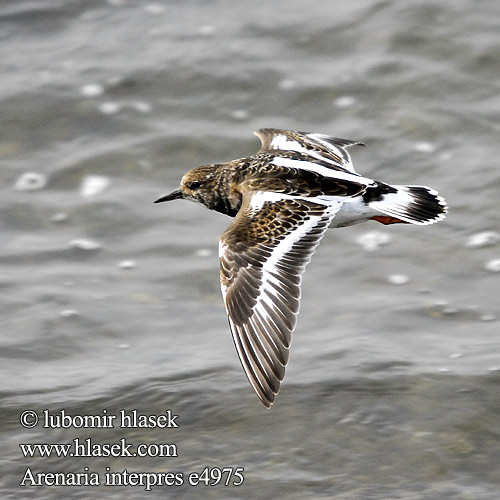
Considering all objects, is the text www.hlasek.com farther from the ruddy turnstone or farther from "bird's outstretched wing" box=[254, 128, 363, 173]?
"bird's outstretched wing" box=[254, 128, 363, 173]

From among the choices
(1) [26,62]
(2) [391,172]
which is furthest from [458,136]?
(1) [26,62]

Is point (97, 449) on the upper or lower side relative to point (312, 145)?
lower

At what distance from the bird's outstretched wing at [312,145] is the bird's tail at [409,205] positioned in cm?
47

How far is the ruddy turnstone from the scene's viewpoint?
370cm

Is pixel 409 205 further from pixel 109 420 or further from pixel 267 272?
pixel 109 420

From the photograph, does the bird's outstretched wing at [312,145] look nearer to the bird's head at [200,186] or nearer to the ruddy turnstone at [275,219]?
the ruddy turnstone at [275,219]

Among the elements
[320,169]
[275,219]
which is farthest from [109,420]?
[320,169]

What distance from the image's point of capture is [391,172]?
20.5 ft

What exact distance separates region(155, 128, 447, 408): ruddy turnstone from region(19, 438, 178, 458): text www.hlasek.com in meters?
0.69

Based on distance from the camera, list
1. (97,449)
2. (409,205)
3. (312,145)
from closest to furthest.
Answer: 1. (97,449)
2. (409,205)
3. (312,145)

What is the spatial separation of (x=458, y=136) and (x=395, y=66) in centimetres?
99

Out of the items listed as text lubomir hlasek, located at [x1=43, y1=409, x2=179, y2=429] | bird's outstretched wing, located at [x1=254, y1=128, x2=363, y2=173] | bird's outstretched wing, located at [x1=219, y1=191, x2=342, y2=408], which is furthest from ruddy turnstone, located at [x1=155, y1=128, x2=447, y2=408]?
text lubomir hlasek, located at [x1=43, y1=409, x2=179, y2=429]

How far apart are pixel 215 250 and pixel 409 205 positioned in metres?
1.69

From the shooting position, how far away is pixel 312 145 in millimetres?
5082
